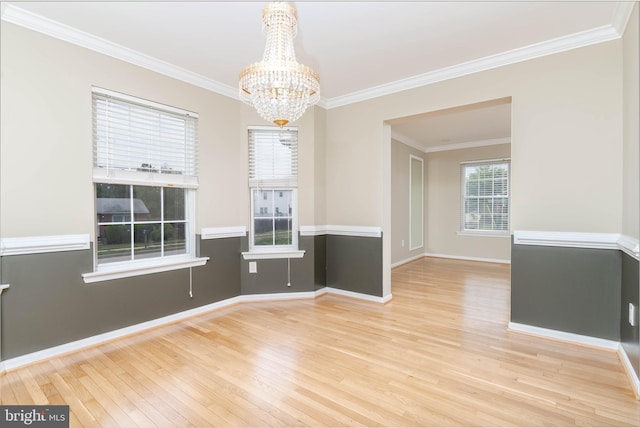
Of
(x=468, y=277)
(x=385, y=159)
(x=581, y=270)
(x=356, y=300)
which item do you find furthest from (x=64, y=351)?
(x=468, y=277)

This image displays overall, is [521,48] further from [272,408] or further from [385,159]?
[272,408]

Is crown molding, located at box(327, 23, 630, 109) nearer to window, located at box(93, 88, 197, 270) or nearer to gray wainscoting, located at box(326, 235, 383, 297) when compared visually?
gray wainscoting, located at box(326, 235, 383, 297)

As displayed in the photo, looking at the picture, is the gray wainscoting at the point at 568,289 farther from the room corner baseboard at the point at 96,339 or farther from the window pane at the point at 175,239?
the window pane at the point at 175,239

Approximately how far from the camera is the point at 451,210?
7117mm

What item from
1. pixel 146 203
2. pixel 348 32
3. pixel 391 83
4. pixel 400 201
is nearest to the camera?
pixel 348 32

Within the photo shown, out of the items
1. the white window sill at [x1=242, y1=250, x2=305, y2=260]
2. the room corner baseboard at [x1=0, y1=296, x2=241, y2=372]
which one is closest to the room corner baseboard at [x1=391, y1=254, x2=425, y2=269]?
the white window sill at [x1=242, y1=250, x2=305, y2=260]

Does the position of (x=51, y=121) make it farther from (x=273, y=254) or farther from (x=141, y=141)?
(x=273, y=254)

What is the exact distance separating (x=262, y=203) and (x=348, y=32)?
2222mm

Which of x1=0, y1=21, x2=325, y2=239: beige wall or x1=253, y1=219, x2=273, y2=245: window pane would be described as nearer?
x1=0, y1=21, x2=325, y2=239: beige wall

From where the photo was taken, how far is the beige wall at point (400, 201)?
6099 millimetres

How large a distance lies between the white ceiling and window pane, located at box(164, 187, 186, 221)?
1.23m

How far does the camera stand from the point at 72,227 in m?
2.57

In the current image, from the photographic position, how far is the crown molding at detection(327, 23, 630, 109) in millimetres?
2576

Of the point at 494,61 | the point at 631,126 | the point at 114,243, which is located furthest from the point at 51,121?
the point at 631,126
